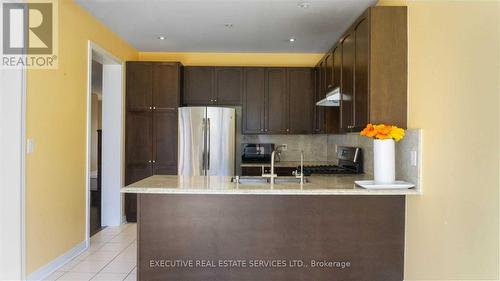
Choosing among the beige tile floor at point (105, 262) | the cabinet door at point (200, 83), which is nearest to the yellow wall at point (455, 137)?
the beige tile floor at point (105, 262)

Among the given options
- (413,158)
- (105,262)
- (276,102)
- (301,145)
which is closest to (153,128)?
(276,102)

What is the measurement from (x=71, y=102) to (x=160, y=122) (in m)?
1.50

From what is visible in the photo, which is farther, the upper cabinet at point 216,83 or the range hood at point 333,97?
the upper cabinet at point 216,83

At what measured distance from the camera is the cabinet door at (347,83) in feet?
9.71

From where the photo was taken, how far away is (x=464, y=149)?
1.78 meters

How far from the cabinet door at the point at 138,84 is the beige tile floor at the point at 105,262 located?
1.75m

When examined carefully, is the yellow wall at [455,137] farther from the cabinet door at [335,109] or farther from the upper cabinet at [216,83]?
the upper cabinet at [216,83]

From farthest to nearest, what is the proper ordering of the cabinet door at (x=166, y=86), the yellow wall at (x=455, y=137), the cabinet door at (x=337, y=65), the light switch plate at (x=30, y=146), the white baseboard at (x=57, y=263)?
the cabinet door at (x=166, y=86) → the cabinet door at (x=337, y=65) → the white baseboard at (x=57, y=263) → the light switch plate at (x=30, y=146) → the yellow wall at (x=455, y=137)

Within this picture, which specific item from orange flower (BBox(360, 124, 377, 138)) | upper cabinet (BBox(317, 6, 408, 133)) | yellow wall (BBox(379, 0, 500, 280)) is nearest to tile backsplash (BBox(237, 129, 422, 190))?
upper cabinet (BBox(317, 6, 408, 133))

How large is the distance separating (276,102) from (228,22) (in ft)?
4.97

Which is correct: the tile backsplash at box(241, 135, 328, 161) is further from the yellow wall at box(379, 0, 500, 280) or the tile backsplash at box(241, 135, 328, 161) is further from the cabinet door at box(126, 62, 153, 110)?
the yellow wall at box(379, 0, 500, 280)

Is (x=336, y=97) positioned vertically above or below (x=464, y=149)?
above

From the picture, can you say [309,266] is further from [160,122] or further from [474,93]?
[160,122]

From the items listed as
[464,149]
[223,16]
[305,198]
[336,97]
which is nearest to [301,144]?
[336,97]
